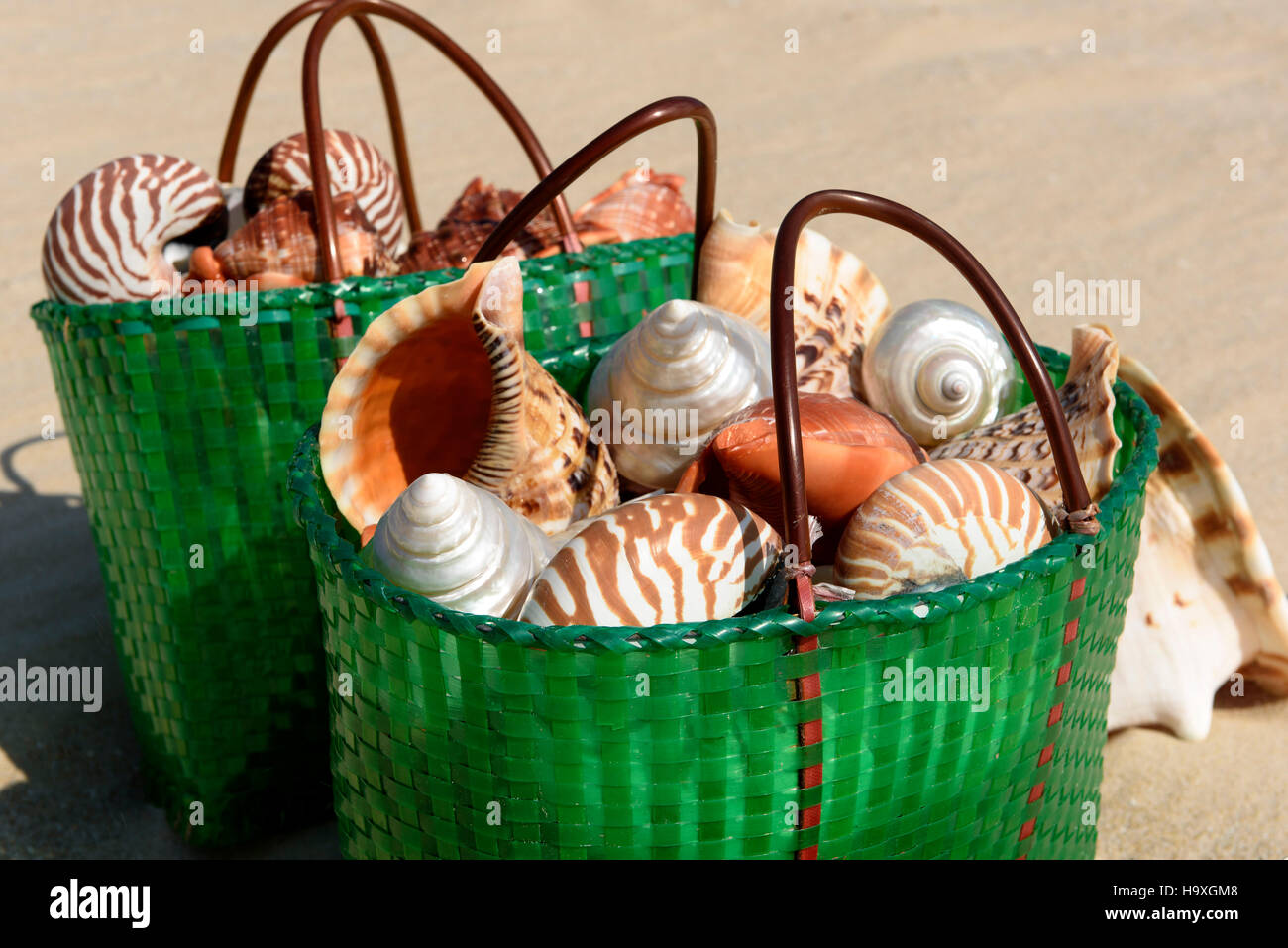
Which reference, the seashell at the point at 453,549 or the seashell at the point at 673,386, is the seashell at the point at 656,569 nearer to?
the seashell at the point at 453,549

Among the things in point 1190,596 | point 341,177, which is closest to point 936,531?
point 1190,596

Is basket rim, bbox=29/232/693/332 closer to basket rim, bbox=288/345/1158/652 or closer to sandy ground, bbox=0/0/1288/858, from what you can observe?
basket rim, bbox=288/345/1158/652

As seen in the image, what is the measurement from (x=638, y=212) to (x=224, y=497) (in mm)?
833

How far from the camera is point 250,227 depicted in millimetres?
1743

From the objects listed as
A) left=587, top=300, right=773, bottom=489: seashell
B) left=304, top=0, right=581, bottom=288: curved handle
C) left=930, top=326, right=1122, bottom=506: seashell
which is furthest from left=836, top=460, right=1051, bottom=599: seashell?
left=304, top=0, right=581, bottom=288: curved handle

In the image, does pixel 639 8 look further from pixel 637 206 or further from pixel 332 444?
pixel 332 444

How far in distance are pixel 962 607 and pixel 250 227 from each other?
1183mm

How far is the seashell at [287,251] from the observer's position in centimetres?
170

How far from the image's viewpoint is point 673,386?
1437mm

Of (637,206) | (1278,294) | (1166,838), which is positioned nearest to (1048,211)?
(1278,294)

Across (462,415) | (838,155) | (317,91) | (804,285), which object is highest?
(838,155)

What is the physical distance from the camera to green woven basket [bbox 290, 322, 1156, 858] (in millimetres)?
1021

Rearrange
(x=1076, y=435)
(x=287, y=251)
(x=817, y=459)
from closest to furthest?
(x=817, y=459) → (x=1076, y=435) → (x=287, y=251)

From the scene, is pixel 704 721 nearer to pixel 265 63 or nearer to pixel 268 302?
pixel 268 302
